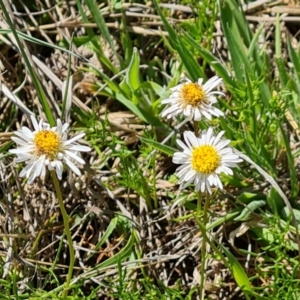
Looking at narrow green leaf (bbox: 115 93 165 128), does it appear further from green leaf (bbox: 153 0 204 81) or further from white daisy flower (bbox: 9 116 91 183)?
white daisy flower (bbox: 9 116 91 183)

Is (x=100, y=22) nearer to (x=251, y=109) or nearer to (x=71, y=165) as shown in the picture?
(x=251, y=109)

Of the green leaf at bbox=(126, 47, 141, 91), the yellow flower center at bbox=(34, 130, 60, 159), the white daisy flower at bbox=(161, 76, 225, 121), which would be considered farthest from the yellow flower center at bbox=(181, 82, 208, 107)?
the green leaf at bbox=(126, 47, 141, 91)

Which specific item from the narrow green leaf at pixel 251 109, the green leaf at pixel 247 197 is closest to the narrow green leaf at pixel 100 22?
the narrow green leaf at pixel 251 109

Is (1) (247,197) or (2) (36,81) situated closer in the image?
(2) (36,81)

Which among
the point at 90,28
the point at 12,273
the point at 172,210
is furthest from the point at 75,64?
the point at 12,273

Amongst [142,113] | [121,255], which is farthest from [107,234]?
[142,113]

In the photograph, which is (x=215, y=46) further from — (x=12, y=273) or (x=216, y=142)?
(x=12, y=273)

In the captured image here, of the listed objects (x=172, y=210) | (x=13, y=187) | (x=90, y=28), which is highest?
(x=90, y=28)
